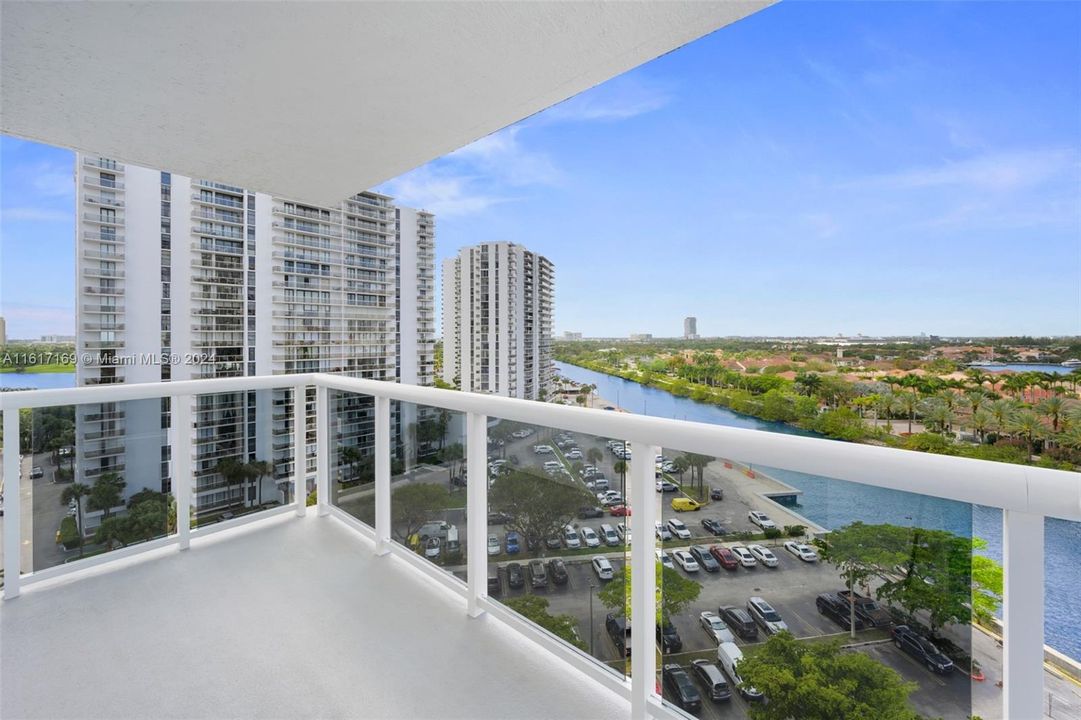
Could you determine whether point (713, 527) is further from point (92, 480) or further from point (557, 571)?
point (92, 480)

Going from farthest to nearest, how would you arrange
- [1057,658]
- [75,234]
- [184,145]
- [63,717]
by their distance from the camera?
[75,234]
[184,145]
[63,717]
[1057,658]

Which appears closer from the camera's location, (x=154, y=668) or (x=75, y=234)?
(x=154, y=668)

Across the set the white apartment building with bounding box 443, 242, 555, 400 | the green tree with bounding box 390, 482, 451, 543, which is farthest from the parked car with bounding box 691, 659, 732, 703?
the white apartment building with bounding box 443, 242, 555, 400

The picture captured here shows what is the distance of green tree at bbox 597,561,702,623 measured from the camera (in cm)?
138

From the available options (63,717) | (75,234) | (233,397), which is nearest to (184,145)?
(233,397)

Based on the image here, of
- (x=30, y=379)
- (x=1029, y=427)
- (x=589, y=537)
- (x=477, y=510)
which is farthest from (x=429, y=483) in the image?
(x=1029, y=427)

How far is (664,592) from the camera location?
1.43 meters

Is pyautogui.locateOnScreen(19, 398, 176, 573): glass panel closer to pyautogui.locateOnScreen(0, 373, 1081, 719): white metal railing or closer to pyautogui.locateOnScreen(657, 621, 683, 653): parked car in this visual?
pyautogui.locateOnScreen(0, 373, 1081, 719): white metal railing

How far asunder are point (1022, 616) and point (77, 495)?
367 cm

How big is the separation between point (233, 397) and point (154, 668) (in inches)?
64.5

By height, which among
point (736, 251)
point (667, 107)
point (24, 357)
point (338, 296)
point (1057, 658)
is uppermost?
point (667, 107)

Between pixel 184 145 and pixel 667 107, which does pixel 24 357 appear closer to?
pixel 184 145

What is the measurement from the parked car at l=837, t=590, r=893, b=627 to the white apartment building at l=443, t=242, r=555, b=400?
4.15 metres

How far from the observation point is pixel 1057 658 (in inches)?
33.2
